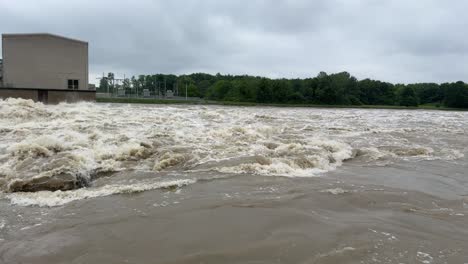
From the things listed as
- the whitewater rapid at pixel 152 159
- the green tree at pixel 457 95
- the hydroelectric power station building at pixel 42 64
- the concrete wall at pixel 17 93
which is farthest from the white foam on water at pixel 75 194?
the green tree at pixel 457 95

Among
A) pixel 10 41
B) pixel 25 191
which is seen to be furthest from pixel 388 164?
pixel 10 41

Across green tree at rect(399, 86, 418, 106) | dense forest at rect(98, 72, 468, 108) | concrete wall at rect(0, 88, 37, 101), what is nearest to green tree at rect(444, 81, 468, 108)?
dense forest at rect(98, 72, 468, 108)

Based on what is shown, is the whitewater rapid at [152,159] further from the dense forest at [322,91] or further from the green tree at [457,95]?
the green tree at [457,95]

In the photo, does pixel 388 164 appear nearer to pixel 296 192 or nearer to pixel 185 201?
pixel 296 192

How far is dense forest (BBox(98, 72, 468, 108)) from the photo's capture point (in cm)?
10044

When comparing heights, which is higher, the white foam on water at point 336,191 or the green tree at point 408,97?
the green tree at point 408,97

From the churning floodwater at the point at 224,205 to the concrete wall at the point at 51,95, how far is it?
97.3ft

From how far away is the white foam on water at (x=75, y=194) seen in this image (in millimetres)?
5891

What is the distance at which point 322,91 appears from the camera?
102188mm

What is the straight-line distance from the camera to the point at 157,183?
707 centimetres

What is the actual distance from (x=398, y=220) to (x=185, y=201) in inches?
122

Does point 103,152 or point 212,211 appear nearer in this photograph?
point 212,211

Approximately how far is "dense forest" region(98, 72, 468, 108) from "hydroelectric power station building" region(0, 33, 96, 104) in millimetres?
46447

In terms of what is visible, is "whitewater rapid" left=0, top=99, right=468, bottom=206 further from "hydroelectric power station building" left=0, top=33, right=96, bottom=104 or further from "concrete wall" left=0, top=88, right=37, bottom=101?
"hydroelectric power station building" left=0, top=33, right=96, bottom=104
